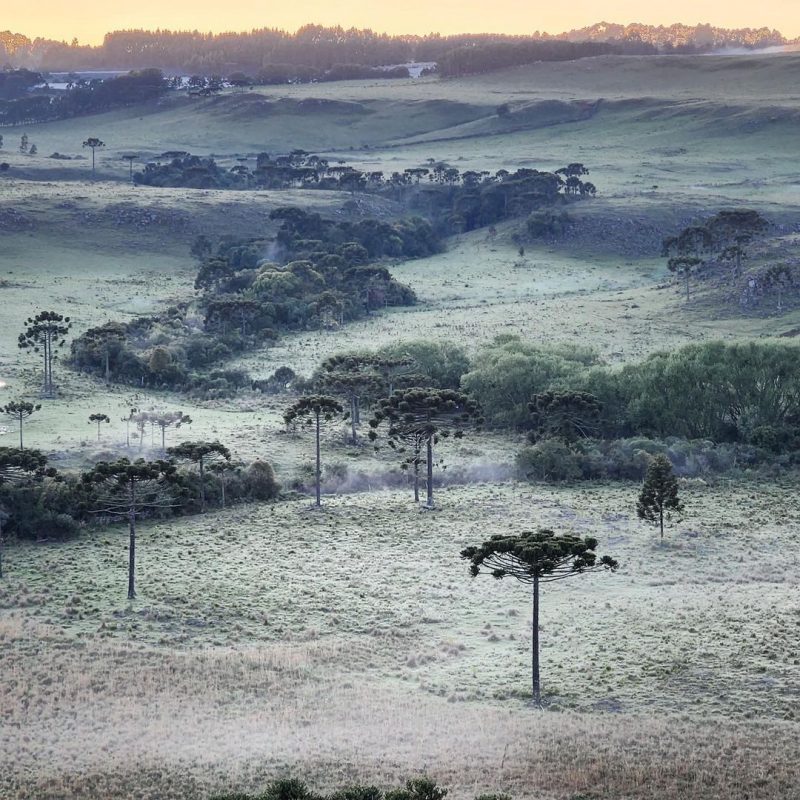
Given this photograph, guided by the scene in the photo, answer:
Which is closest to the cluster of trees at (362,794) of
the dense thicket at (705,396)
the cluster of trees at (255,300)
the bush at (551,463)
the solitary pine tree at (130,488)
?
the solitary pine tree at (130,488)

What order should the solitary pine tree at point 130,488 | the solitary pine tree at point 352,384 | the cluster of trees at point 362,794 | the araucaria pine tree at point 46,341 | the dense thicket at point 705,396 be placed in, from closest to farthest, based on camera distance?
the cluster of trees at point 362,794, the solitary pine tree at point 130,488, the dense thicket at point 705,396, the solitary pine tree at point 352,384, the araucaria pine tree at point 46,341

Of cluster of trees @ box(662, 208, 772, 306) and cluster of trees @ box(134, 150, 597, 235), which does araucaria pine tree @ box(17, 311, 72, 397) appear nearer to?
cluster of trees @ box(662, 208, 772, 306)

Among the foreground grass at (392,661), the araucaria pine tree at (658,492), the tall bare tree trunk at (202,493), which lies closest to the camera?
the foreground grass at (392,661)

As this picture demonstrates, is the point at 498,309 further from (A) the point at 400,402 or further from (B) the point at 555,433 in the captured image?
(A) the point at 400,402

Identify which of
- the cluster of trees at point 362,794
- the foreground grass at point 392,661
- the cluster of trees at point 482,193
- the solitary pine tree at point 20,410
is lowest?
the foreground grass at point 392,661

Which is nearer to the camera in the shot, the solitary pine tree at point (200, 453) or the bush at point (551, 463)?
the solitary pine tree at point (200, 453)

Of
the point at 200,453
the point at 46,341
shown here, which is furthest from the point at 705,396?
the point at 46,341

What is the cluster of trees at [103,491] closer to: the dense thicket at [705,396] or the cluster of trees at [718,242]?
the dense thicket at [705,396]
